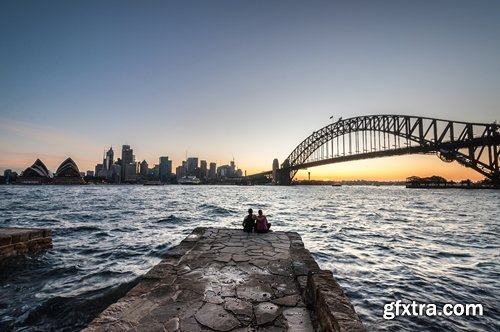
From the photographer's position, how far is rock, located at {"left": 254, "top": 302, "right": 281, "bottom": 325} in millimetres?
3398

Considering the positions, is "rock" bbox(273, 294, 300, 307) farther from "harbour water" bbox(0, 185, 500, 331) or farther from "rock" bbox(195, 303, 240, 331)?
"harbour water" bbox(0, 185, 500, 331)

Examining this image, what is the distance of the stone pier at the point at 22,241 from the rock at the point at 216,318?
7590mm

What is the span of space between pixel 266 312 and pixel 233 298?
65 centimetres

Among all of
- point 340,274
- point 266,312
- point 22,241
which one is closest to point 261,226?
point 340,274

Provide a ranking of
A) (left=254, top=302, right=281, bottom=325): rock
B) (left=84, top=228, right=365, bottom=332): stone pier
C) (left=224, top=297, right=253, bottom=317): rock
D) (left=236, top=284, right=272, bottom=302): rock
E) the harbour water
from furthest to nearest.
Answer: the harbour water, (left=236, top=284, right=272, bottom=302): rock, (left=224, top=297, right=253, bottom=317): rock, (left=254, top=302, right=281, bottom=325): rock, (left=84, top=228, right=365, bottom=332): stone pier

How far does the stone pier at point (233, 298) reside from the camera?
10.5ft

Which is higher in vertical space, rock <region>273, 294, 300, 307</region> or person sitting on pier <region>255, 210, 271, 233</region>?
person sitting on pier <region>255, 210, 271, 233</region>

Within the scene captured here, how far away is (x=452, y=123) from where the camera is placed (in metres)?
61.0

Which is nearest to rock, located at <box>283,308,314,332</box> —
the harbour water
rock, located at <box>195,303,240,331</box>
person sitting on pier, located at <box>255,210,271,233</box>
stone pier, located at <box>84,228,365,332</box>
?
stone pier, located at <box>84,228,365,332</box>

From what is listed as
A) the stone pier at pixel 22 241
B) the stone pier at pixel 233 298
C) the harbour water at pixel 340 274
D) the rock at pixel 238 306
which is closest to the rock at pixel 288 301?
the stone pier at pixel 233 298

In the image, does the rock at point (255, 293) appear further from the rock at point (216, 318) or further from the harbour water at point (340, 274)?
the harbour water at point (340, 274)

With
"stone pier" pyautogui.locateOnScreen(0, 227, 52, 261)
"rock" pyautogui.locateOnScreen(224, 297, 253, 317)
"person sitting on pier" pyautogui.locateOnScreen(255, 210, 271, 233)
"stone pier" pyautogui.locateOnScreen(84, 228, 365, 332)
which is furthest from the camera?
"person sitting on pier" pyautogui.locateOnScreen(255, 210, 271, 233)

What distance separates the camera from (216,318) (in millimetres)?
3418

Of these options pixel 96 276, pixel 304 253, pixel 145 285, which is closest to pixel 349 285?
pixel 304 253
